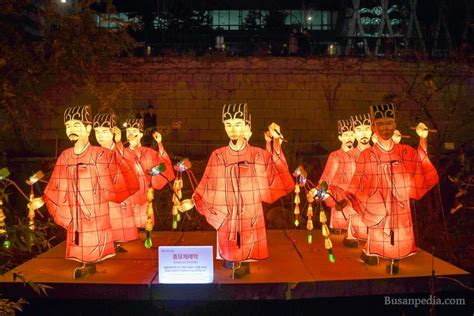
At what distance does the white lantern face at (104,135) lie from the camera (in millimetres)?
6559

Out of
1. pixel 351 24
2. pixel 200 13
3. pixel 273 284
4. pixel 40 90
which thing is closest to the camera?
pixel 273 284

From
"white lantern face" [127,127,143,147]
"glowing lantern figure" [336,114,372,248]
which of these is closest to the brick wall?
"white lantern face" [127,127,143,147]

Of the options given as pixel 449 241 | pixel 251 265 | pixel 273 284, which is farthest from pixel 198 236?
pixel 449 241

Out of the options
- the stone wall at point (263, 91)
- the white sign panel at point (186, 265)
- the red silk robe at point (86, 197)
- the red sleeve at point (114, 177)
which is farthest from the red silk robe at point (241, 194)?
the stone wall at point (263, 91)

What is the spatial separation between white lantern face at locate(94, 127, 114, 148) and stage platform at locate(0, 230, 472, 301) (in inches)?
64.2

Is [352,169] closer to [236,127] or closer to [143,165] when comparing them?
[236,127]

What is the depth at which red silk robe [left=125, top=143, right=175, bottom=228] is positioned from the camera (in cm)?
712

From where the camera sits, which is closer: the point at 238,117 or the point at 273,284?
the point at 273,284

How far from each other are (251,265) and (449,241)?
4.31 metres

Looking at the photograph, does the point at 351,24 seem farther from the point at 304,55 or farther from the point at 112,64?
the point at 112,64

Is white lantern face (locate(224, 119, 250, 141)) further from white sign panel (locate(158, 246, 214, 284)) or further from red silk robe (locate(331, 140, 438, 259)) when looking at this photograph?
red silk robe (locate(331, 140, 438, 259))

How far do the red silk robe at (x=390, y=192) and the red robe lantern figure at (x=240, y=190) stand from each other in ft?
3.02

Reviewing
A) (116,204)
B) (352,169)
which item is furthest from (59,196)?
(352,169)

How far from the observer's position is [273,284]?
5367 mm
